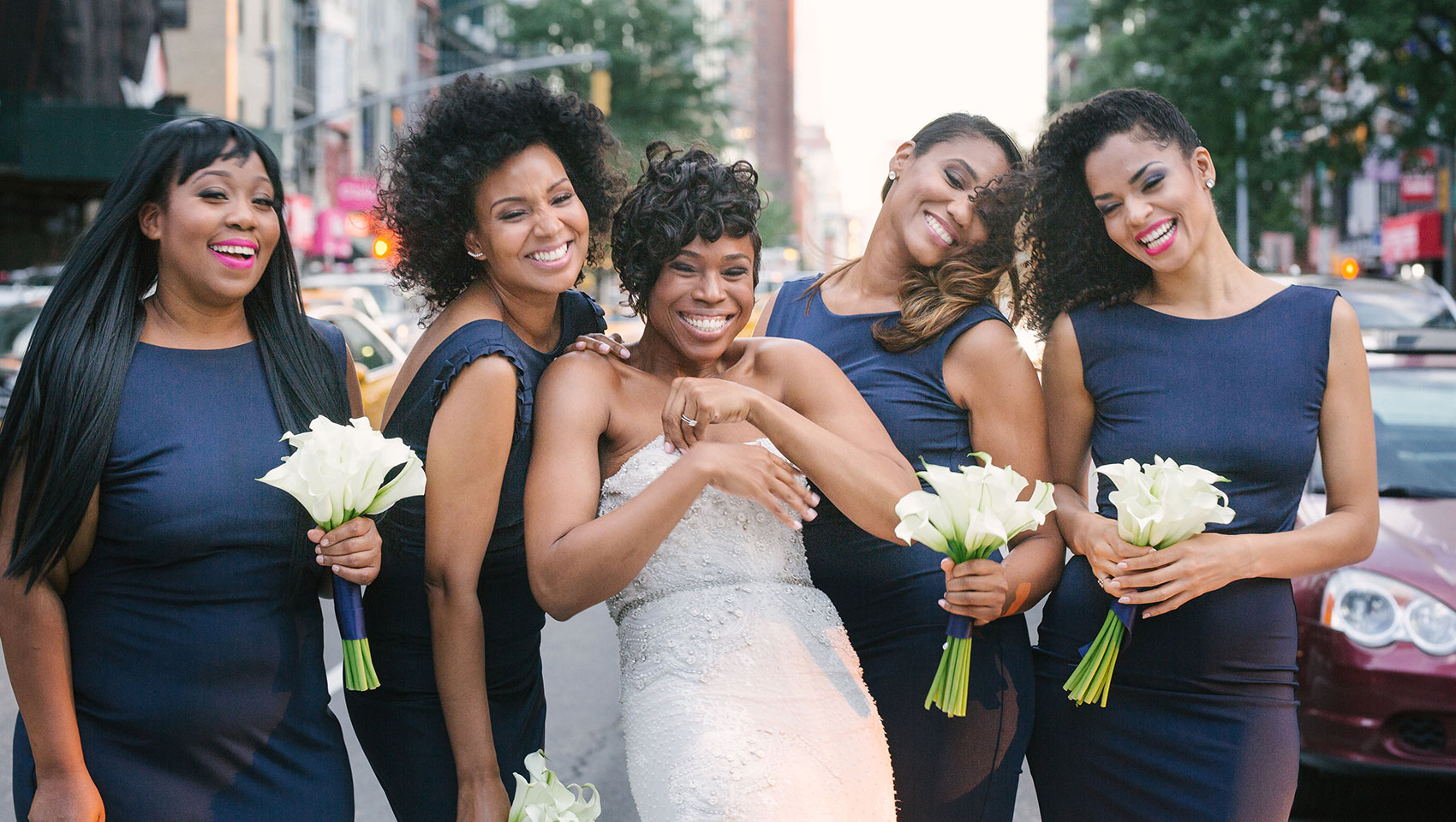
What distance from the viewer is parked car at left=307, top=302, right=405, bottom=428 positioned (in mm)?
11664

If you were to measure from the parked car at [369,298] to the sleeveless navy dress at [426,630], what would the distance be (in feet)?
36.8

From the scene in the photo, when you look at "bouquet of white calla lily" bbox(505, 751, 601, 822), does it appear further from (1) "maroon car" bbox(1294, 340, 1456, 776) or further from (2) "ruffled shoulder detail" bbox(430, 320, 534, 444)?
(1) "maroon car" bbox(1294, 340, 1456, 776)

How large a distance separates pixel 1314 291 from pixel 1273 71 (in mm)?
20142

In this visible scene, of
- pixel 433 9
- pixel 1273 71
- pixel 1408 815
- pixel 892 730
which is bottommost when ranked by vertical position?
pixel 1408 815

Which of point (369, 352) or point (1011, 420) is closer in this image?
point (1011, 420)

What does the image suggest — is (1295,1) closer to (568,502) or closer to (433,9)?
(568,502)

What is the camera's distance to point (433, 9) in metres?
55.3

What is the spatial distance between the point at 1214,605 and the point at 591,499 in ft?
4.67

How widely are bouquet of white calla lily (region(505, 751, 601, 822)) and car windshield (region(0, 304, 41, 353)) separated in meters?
8.61

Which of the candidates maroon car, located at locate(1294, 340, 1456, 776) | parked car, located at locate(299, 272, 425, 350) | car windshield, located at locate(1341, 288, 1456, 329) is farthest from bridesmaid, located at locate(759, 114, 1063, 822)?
parked car, located at locate(299, 272, 425, 350)

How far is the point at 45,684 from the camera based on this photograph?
2.58 meters

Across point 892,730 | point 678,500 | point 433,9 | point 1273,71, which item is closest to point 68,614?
point 678,500

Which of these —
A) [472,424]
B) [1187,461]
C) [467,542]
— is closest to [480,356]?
[472,424]

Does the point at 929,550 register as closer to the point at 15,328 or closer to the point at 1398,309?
the point at 1398,309
